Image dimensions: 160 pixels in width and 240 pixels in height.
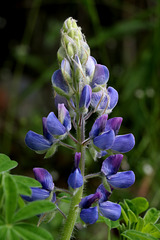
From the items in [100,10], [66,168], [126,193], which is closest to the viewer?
[126,193]

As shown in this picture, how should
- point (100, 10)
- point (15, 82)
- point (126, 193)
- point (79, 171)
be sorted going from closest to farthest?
point (79, 171) < point (126, 193) < point (15, 82) < point (100, 10)

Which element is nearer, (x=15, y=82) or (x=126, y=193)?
(x=126, y=193)

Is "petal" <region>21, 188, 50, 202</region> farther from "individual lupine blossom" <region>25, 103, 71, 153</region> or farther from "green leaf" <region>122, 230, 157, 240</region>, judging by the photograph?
"green leaf" <region>122, 230, 157, 240</region>

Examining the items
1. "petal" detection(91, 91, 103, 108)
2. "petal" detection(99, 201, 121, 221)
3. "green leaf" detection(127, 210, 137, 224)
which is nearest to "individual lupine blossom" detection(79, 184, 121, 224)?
"petal" detection(99, 201, 121, 221)

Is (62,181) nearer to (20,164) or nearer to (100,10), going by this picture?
(20,164)

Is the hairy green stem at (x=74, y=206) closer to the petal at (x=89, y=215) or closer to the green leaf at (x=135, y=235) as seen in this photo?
the petal at (x=89, y=215)

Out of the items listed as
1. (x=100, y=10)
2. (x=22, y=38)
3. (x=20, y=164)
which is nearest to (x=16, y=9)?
(x=22, y=38)
